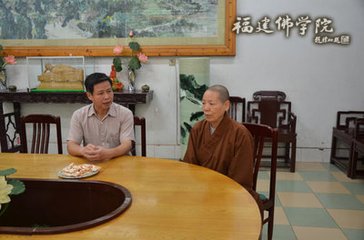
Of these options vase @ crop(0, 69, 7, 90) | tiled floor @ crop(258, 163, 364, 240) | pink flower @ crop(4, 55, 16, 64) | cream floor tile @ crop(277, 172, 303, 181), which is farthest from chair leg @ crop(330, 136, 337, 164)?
vase @ crop(0, 69, 7, 90)

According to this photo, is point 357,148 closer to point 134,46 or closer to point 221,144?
point 221,144

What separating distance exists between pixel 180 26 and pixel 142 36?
48 centimetres

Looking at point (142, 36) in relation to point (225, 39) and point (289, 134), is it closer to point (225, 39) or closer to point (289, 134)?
point (225, 39)

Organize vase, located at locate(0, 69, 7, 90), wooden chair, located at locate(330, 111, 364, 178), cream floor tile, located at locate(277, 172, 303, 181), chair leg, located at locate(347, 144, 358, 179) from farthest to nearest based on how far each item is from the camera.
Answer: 1. vase, located at locate(0, 69, 7, 90)
2. wooden chair, located at locate(330, 111, 364, 178)
3. cream floor tile, located at locate(277, 172, 303, 181)
4. chair leg, located at locate(347, 144, 358, 179)

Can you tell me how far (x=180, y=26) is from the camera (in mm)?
3928

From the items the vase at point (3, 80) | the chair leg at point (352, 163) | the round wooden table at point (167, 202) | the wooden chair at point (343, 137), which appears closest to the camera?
the round wooden table at point (167, 202)

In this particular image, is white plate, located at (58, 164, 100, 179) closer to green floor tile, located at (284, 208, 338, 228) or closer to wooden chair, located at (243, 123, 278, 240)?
wooden chair, located at (243, 123, 278, 240)

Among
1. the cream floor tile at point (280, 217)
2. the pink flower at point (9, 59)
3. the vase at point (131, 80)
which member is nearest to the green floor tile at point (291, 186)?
the cream floor tile at point (280, 217)

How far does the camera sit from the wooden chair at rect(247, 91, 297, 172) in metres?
3.66

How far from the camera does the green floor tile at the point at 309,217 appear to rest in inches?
97.3

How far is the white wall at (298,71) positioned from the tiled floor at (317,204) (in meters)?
0.61

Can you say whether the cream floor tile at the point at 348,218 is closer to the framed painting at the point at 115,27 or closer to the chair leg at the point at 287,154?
the chair leg at the point at 287,154

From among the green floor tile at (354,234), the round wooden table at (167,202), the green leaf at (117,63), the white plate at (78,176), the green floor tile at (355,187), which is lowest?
the green floor tile at (354,234)

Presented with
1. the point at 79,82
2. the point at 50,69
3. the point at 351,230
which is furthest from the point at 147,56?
the point at 351,230
